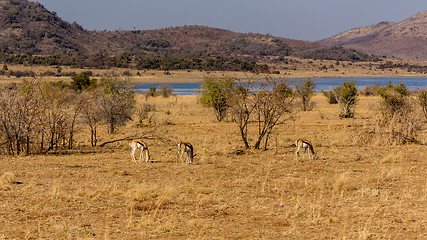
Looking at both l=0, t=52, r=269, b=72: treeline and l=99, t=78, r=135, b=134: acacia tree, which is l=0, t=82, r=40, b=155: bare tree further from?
l=0, t=52, r=269, b=72: treeline

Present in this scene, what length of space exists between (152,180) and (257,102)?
22.5 feet

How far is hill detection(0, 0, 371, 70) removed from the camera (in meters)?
103

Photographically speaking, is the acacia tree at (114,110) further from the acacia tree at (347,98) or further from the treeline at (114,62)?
the treeline at (114,62)

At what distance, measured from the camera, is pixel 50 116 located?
18703 mm

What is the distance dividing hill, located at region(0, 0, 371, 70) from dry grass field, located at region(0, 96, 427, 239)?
184ft

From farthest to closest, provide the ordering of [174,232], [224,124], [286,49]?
1. [286,49]
2. [224,124]
3. [174,232]

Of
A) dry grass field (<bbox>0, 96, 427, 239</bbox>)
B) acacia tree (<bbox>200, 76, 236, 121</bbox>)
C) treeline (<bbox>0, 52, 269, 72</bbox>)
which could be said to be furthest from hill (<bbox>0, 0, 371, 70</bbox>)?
dry grass field (<bbox>0, 96, 427, 239</bbox>)

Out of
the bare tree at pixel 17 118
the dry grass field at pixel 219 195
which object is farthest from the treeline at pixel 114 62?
the dry grass field at pixel 219 195

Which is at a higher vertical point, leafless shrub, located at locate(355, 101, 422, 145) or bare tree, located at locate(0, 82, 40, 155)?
bare tree, located at locate(0, 82, 40, 155)

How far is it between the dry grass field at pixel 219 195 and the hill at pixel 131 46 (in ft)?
184

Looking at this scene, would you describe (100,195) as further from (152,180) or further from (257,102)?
(257,102)

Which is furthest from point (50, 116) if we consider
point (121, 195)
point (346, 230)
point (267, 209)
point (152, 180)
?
point (346, 230)

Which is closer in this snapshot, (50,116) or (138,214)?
(138,214)

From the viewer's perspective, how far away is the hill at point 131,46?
103m
